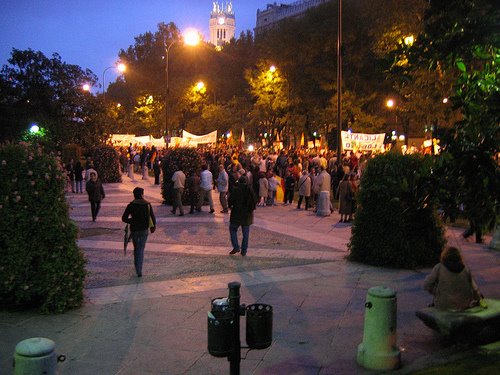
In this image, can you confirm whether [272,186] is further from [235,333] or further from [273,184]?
[235,333]

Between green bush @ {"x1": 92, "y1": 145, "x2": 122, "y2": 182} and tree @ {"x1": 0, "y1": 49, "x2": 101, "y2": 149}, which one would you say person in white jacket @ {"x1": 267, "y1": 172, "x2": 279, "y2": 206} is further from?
green bush @ {"x1": 92, "y1": 145, "x2": 122, "y2": 182}

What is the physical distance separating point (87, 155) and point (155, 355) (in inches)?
996

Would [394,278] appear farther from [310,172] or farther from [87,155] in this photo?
[87,155]

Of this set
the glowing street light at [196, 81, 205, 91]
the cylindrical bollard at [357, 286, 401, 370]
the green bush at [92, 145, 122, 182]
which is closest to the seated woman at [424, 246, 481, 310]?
the cylindrical bollard at [357, 286, 401, 370]

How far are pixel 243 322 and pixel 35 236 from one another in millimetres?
2934

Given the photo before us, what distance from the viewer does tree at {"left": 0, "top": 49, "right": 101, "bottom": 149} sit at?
25.0 m

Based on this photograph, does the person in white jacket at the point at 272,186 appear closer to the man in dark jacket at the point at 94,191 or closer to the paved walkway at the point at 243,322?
the man in dark jacket at the point at 94,191

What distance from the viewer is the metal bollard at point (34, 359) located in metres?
4.02

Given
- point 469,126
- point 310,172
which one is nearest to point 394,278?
point 469,126

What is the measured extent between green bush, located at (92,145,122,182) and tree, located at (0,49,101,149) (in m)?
1.49

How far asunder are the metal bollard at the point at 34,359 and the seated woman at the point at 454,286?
4.39m

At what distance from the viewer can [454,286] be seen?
21.6ft

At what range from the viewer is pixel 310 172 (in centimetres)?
2014

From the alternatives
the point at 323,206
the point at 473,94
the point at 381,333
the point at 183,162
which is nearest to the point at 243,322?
the point at 381,333
